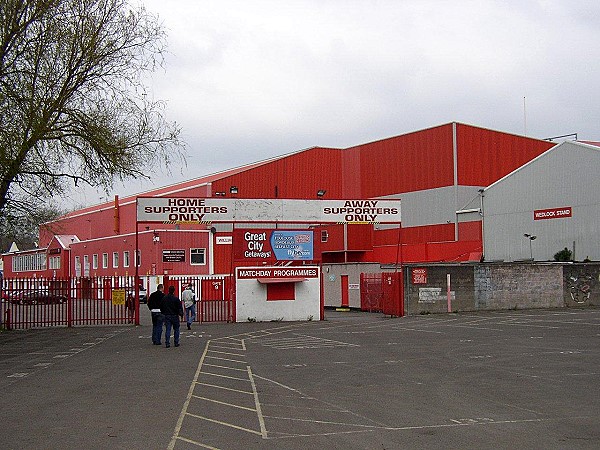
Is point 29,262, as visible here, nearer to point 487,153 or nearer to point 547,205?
point 487,153

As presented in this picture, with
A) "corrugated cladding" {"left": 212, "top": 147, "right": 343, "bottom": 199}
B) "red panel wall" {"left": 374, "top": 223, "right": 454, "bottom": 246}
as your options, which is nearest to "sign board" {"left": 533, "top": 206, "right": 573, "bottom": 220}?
"red panel wall" {"left": 374, "top": 223, "right": 454, "bottom": 246}

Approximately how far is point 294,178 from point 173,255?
11.4 metres

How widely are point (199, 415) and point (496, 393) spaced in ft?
16.0

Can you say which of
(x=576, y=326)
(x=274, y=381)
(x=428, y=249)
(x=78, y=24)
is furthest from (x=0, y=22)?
(x=428, y=249)

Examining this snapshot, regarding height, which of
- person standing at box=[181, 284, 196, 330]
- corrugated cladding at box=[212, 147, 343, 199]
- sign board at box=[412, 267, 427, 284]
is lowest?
person standing at box=[181, 284, 196, 330]

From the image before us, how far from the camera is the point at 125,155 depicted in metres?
23.5

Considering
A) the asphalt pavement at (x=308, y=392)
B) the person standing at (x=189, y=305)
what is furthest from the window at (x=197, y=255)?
the asphalt pavement at (x=308, y=392)

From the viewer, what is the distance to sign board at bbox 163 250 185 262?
2254 inches

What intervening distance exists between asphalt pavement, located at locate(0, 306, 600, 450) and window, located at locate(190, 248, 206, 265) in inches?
1359

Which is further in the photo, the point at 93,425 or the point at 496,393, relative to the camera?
the point at 496,393

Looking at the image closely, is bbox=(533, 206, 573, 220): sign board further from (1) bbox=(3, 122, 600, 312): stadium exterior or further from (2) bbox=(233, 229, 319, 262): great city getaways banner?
(2) bbox=(233, 229, 319, 262): great city getaways banner

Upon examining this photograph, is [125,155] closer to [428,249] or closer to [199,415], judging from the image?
[199,415]

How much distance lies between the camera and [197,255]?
2312 inches

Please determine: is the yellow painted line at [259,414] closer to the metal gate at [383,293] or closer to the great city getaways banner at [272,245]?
the great city getaways banner at [272,245]
